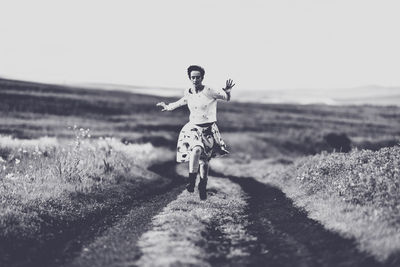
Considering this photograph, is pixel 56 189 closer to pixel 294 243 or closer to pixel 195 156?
pixel 195 156

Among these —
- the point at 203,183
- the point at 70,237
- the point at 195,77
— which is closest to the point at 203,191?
the point at 203,183

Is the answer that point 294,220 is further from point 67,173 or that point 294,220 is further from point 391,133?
point 391,133

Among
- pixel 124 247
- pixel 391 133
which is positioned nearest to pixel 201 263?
pixel 124 247

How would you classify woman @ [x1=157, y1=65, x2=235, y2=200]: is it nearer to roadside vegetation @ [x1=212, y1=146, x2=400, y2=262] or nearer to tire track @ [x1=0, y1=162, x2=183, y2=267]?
tire track @ [x1=0, y1=162, x2=183, y2=267]

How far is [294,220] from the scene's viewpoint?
10.4 m

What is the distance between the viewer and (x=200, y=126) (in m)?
12.8

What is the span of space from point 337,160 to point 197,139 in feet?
14.6

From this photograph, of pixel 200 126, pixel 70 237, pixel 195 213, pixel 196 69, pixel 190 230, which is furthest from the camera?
pixel 200 126

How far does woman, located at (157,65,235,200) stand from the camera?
1262 cm

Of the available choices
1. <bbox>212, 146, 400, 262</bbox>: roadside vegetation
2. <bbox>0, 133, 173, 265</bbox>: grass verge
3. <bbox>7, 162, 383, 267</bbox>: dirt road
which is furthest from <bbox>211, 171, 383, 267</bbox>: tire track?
<bbox>0, 133, 173, 265</bbox>: grass verge

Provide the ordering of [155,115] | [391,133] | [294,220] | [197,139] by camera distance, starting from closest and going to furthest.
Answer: [294,220] → [197,139] → [391,133] → [155,115]

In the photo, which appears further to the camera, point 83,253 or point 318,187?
point 318,187

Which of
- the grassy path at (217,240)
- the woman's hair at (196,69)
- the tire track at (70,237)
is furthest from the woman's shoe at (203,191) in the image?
the woman's hair at (196,69)

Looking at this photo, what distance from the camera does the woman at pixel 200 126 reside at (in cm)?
1262
